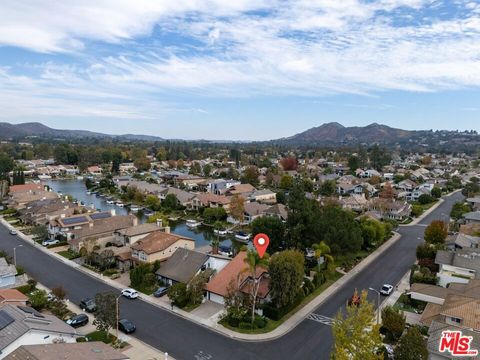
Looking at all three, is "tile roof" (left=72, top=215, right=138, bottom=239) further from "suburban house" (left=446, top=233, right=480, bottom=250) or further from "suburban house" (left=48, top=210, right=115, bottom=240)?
"suburban house" (left=446, top=233, right=480, bottom=250)

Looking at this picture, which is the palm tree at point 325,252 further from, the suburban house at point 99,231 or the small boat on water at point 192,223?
the small boat on water at point 192,223

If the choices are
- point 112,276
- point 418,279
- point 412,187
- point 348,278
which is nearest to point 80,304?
point 112,276

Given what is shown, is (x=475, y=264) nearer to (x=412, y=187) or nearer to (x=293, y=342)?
(x=293, y=342)

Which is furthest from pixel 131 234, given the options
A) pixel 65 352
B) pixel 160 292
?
pixel 65 352

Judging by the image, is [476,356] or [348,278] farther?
[348,278]

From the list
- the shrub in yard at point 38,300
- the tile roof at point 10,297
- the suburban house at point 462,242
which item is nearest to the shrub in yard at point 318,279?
the suburban house at point 462,242

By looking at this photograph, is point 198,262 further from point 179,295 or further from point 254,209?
point 254,209
